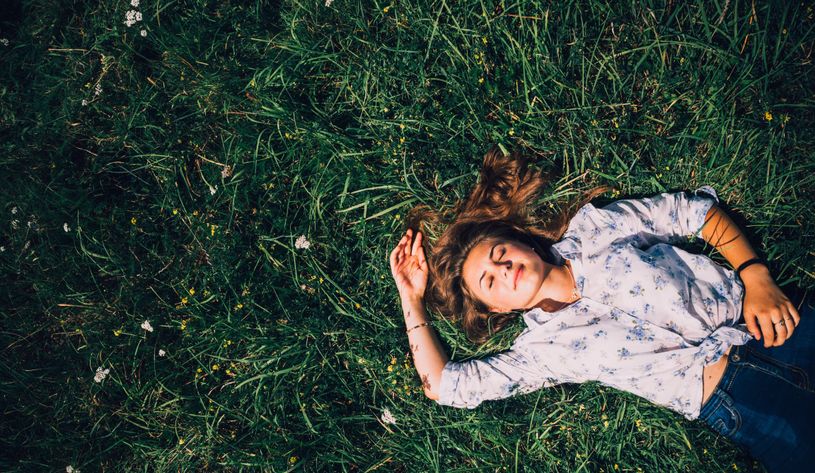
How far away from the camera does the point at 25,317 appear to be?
3600mm

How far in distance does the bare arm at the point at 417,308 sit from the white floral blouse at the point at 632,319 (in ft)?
0.30

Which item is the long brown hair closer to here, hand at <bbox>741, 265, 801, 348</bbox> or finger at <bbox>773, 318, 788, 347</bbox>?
hand at <bbox>741, 265, 801, 348</bbox>

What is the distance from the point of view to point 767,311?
2693mm

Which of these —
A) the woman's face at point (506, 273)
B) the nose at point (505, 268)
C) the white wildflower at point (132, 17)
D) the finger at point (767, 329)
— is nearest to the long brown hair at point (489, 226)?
the woman's face at point (506, 273)

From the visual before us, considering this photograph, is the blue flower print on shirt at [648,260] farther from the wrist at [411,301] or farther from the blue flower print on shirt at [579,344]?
the wrist at [411,301]

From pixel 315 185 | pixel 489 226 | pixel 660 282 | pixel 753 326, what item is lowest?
pixel 315 185

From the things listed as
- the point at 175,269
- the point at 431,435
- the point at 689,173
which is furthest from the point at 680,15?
the point at 175,269

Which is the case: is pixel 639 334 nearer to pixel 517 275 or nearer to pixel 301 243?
pixel 517 275

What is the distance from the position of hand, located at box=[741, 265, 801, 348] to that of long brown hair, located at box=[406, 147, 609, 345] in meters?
1.03

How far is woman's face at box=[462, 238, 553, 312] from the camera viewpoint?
105 inches

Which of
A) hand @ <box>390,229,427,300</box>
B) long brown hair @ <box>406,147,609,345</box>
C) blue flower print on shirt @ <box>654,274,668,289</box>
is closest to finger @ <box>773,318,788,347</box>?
blue flower print on shirt @ <box>654,274,668,289</box>

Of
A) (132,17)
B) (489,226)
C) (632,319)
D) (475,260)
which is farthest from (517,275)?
(132,17)

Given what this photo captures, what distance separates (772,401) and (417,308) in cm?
210

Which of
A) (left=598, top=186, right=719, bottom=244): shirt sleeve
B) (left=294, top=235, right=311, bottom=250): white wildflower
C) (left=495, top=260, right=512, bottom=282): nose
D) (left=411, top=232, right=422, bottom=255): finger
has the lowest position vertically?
(left=294, top=235, right=311, bottom=250): white wildflower
